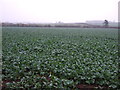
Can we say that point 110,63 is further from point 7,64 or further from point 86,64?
point 7,64

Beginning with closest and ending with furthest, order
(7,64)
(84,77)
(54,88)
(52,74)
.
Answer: (54,88) < (84,77) < (52,74) < (7,64)

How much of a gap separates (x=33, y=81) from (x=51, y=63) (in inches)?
82.6

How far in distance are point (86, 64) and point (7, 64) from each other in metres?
3.42

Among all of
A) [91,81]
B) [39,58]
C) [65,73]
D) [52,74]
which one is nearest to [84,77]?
[91,81]

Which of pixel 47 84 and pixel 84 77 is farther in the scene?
pixel 84 77

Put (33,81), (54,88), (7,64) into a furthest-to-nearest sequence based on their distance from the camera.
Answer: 1. (7,64)
2. (33,81)
3. (54,88)

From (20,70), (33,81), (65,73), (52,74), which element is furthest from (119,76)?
(20,70)

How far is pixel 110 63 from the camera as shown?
8.52 meters

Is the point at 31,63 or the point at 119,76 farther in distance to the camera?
the point at 31,63

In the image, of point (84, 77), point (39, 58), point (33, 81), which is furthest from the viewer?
point (39, 58)

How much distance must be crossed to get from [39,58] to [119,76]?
12.4ft

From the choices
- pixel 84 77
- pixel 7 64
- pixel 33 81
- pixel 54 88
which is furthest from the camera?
pixel 7 64

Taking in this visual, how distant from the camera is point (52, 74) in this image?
705 centimetres

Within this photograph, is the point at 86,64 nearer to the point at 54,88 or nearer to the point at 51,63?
the point at 51,63
